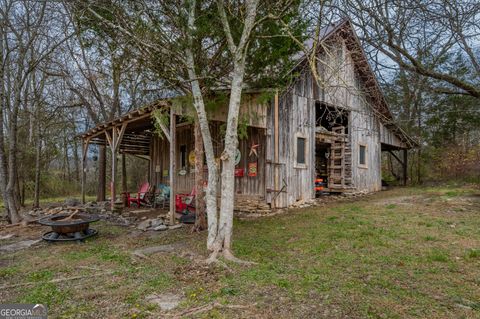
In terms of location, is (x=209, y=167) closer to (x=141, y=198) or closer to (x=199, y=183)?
(x=199, y=183)

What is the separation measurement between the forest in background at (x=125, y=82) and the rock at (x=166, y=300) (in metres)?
4.62

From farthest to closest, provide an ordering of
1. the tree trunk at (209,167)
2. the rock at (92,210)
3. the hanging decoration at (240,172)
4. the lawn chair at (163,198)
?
the lawn chair at (163,198)
the rock at (92,210)
the hanging decoration at (240,172)
the tree trunk at (209,167)

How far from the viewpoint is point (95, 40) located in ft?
20.8

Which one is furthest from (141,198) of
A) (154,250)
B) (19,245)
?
(154,250)

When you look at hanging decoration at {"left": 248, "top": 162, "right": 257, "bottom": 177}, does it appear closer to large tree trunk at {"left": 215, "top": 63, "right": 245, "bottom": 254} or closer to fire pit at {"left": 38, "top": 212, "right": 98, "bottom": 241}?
large tree trunk at {"left": 215, "top": 63, "right": 245, "bottom": 254}

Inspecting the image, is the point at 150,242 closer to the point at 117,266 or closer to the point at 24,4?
the point at 117,266

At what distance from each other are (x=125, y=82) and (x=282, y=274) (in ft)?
19.3

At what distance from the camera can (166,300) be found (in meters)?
3.39

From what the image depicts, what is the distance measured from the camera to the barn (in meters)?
8.42

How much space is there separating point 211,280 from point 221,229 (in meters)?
1.13

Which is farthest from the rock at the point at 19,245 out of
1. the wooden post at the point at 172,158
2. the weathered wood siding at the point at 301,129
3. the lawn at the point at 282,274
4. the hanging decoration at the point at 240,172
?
the weathered wood siding at the point at 301,129

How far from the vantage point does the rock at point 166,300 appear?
3225 mm

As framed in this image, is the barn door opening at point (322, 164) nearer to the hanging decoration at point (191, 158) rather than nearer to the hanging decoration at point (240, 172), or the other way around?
the hanging decoration at point (240, 172)

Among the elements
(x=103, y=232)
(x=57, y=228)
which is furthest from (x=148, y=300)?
(x=103, y=232)
